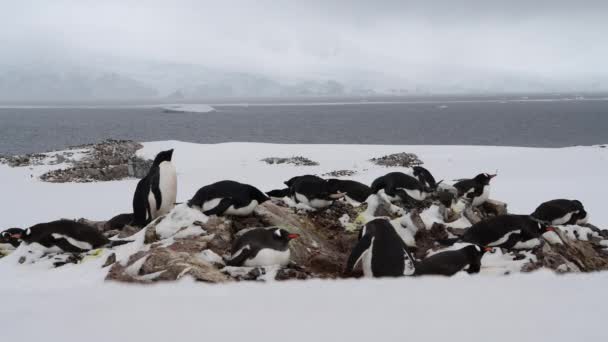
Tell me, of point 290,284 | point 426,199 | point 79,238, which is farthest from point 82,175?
point 290,284

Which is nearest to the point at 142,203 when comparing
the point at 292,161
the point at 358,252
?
the point at 358,252

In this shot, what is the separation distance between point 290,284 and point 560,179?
16011mm

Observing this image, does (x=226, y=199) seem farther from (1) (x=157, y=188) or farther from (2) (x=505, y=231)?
(2) (x=505, y=231)

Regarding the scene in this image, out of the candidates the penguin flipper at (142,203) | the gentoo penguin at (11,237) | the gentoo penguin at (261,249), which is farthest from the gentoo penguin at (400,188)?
the gentoo penguin at (11,237)

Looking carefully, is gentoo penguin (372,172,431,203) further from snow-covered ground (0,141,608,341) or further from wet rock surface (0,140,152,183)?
wet rock surface (0,140,152,183)

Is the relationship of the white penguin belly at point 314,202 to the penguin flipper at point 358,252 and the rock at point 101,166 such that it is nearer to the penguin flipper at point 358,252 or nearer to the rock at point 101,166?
the penguin flipper at point 358,252

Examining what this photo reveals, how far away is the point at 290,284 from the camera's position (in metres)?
4.79

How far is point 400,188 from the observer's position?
8047 millimetres

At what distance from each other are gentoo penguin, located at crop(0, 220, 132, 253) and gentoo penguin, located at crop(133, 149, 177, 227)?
1103mm

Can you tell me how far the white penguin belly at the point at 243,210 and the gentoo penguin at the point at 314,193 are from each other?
113 cm

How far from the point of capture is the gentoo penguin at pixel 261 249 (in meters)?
5.31

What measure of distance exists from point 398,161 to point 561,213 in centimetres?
1526

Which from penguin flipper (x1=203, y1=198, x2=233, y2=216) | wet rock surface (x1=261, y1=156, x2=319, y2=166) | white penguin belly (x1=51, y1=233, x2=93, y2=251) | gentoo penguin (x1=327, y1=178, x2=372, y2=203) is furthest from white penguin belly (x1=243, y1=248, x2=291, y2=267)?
wet rock surface (x1=261, y1=156, x2=319, y2=166)

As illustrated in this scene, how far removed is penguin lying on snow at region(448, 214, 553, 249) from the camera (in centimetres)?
606
